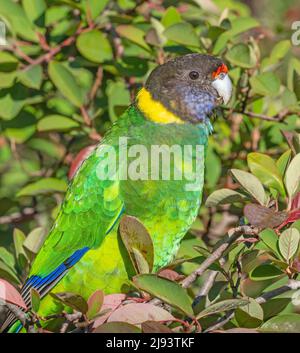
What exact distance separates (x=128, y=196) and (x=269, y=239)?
0.70 meters

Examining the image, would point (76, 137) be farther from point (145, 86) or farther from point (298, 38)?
point (298, 38)

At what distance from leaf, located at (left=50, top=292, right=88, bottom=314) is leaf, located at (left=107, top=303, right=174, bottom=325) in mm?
94

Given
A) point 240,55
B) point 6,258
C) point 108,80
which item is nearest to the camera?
point 6,258

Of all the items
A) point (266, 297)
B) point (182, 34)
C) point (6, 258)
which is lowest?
point (6, 258)

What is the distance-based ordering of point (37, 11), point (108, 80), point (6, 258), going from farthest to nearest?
1. point (108, 80)
2. point (37, 11)
3. point (6, 258)


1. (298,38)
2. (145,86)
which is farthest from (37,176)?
(298,38)

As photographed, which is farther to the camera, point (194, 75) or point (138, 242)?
point (194, 75)

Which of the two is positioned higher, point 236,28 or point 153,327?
point 236,28

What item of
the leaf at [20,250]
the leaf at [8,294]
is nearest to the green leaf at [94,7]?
the leaf at [20,250]

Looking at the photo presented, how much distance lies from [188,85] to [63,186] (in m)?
0.68

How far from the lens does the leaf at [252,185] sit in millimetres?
1980

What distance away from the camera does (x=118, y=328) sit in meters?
1.80

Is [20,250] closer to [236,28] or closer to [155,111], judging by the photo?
[155,111]

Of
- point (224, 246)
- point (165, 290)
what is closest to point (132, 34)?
point (224, 246)
